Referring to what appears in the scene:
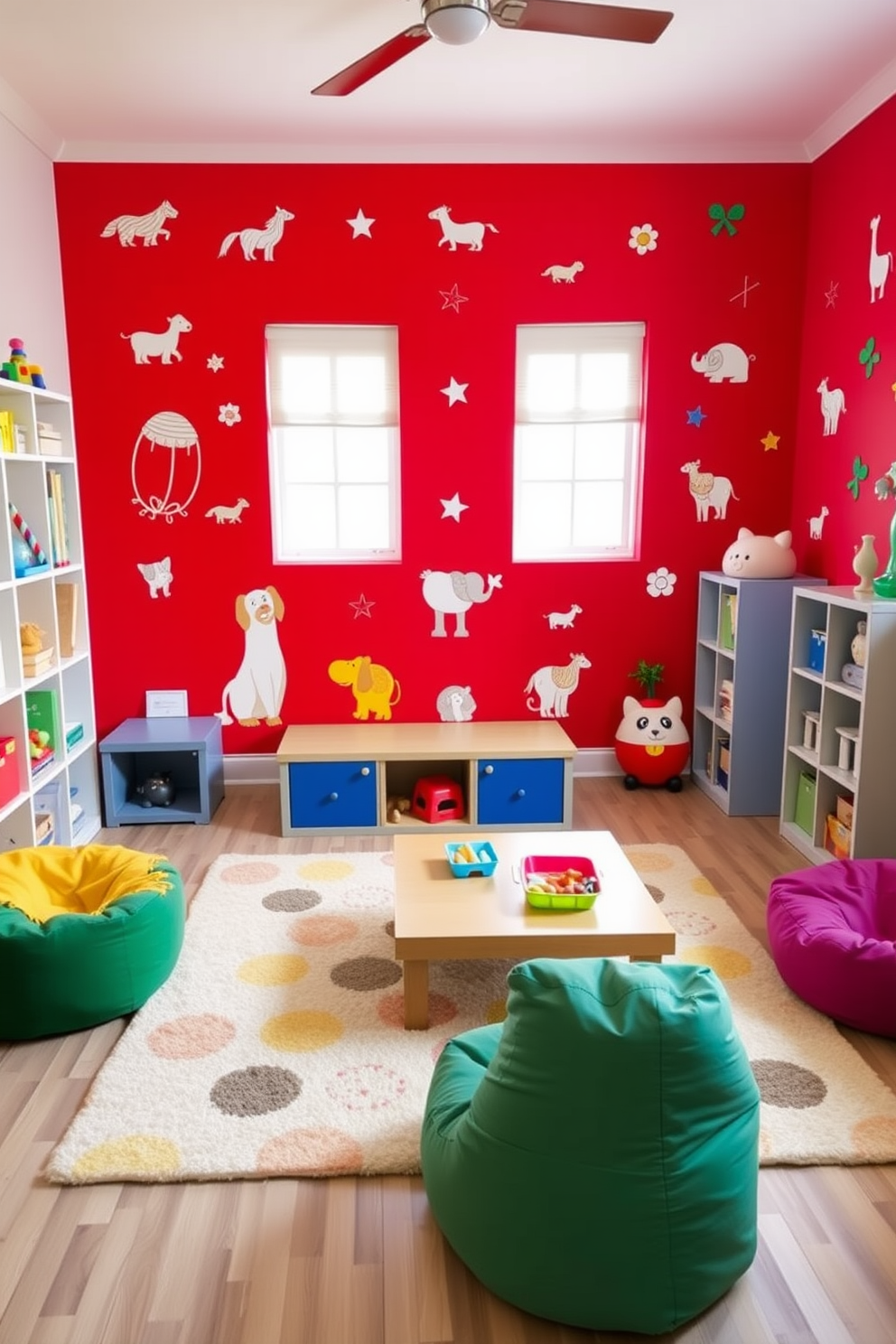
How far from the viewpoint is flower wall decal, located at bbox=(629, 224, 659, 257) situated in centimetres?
430

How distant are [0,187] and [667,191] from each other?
273cm

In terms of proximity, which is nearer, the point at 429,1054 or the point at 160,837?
the point at 429,1054

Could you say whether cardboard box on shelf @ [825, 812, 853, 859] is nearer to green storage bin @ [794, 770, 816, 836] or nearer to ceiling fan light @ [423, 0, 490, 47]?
green storage bin @ [794, 770, 816, 836]

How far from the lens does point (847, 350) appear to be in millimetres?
3975

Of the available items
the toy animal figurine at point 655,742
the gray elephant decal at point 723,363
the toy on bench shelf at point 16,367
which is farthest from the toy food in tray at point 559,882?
the gray elephant decal at point 723,363

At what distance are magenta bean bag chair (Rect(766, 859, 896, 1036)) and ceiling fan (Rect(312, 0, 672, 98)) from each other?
7.63 feet

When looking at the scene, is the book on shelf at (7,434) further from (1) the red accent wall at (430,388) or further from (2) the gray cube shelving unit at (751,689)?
(2) the gray cube shelving unit at (751,689)

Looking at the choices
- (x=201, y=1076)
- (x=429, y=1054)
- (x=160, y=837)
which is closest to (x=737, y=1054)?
(x=429, y=1054)

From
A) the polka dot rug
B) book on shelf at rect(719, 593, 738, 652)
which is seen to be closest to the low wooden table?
the polka dot rug

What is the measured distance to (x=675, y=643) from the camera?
4.66 meters

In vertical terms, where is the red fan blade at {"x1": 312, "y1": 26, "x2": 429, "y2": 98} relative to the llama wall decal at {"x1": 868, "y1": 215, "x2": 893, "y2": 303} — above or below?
above

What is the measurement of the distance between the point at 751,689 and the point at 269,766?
2.24 meters

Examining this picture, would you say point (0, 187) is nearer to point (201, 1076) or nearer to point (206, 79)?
point (206, 79)

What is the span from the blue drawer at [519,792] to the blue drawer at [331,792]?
0.47 m
